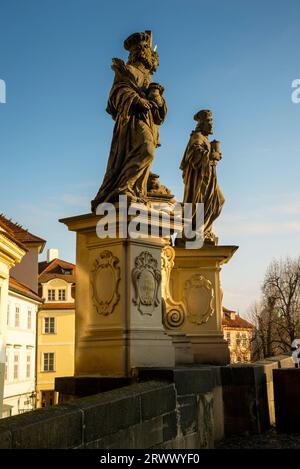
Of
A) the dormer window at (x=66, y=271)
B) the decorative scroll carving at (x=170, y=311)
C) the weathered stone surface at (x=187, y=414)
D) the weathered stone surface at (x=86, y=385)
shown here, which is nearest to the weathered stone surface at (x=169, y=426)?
the weathered stone surface at (x=187, y=414)

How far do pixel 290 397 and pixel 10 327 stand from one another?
27.0 metres

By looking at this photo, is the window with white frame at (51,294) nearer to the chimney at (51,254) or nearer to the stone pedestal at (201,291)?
the chimney at (51,254)

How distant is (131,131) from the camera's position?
6562mm

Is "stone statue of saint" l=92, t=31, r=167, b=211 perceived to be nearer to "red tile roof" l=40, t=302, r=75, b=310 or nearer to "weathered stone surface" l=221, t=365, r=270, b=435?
"weathered stone surface" l=221, t=365, r=270, b=435

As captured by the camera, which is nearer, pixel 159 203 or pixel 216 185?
pixel 159 203

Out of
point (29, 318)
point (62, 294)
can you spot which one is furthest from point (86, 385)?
point (62, 294)

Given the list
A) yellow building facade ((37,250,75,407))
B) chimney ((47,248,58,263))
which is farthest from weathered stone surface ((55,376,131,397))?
chimney ((47,248,58,263))

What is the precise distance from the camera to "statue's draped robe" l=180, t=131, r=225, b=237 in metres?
9.59

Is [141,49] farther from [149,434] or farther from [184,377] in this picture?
[149,434]

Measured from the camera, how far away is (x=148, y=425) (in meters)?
→ 4.41

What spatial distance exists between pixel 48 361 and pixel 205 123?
119 ft

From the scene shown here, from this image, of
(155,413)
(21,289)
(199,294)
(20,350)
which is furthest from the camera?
(20,350)
